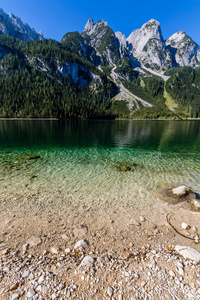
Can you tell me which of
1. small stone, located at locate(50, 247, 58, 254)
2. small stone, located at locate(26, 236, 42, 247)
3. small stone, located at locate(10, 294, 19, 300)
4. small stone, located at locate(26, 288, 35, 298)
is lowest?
small stone, located at locate(26, 236, 42, 247)

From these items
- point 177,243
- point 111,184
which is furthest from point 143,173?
point 177,243

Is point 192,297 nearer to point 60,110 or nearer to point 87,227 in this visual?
point 87,227

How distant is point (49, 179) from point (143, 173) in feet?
40.0

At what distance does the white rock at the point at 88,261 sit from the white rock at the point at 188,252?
4.24 metres

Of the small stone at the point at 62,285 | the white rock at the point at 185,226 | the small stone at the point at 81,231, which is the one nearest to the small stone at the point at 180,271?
the white rock at the point at 185,226

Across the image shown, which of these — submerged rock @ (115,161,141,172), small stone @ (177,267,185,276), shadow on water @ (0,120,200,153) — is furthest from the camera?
shadow on water @ (0,120,200,153)

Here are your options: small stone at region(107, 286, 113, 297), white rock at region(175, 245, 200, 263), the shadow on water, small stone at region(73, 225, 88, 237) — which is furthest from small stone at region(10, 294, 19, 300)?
the shadow on water

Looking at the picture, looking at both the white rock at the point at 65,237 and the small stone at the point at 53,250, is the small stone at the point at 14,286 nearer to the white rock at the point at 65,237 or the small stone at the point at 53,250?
the small stone at the point at 53,250

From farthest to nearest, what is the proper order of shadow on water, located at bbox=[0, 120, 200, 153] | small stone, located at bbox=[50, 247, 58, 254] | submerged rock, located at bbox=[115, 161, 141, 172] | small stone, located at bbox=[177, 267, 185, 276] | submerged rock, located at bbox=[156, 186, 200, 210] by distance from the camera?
shadow on water, located at bbox=[0, 120, 200, 153]
submerged rock, located at bbox=[115, 161, 141, 172]
submerged rock, located at bbox=[156, 186, 200, 210]
small stone, located at bbox=[50, 247, 58, 254]
small stone, located at bbox=[177, 267, 185, 276]

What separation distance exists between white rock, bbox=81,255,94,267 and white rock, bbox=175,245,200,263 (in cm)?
424

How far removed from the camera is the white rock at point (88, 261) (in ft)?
18.8

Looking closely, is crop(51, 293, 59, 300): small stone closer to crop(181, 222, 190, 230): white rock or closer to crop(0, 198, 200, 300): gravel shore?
crop(0, 198, 200, 300): gravel shore

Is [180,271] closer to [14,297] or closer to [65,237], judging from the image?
[65,237]

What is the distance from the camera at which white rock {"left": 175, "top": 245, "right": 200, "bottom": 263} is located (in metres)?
6.09
